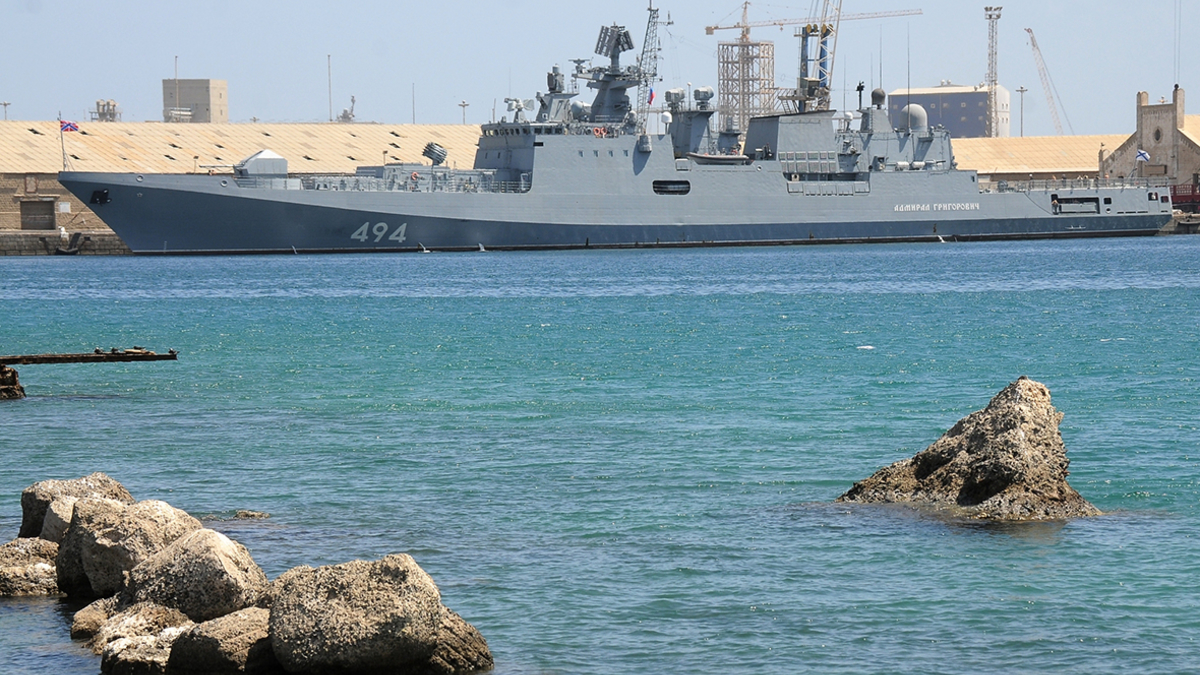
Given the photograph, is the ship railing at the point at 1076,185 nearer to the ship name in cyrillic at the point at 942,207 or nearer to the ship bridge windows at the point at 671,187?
the ship name in cyrillic at the point at 942,207

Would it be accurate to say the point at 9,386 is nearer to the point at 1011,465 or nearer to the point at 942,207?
the point at 1011,465

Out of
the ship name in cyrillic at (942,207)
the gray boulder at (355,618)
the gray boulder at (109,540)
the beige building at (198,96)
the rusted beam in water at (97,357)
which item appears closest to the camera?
the gray boulder at (355,618)

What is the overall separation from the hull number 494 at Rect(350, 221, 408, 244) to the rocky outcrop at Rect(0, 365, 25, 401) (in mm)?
32162

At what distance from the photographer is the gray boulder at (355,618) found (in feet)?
20.2

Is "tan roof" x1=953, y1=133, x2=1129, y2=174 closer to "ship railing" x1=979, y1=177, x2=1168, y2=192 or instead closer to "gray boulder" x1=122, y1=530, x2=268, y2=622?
"ship railing" x1=979, y1=177, x2=1168, y2=192

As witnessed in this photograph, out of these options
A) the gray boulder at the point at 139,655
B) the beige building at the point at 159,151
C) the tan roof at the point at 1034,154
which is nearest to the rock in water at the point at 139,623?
the gray boulder at the point at 139,655

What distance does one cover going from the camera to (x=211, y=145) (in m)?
68.4

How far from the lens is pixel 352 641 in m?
6.14

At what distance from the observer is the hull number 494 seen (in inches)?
1906

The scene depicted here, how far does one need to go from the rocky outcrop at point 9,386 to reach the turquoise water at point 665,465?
1.08 ft

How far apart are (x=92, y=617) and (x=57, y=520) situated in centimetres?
118

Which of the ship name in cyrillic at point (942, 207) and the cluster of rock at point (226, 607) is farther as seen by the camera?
the ship name in cyrillic at point (942, 207)

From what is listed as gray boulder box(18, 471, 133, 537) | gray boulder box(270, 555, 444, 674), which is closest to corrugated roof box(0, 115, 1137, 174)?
gray boulder box(18, 471, 133, 537)

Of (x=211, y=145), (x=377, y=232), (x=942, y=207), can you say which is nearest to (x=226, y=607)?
(x=377, y=232)
